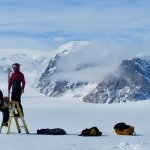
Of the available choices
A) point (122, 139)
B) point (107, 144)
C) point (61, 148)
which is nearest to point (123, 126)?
point (122, 139)

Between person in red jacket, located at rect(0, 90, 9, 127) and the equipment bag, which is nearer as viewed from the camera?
person in red jacket, located at rect(0, 90, 9, 127)

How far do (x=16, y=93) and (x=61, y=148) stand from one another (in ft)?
18.6

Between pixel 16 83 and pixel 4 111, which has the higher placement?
pixel 16 83

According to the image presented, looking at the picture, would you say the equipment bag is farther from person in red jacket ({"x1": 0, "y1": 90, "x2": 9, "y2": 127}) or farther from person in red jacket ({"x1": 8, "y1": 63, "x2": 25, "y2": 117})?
person in red jacket ({"x1": 0, "y1": 90, "x2": 9, "y2": 127})

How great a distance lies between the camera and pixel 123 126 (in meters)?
21.2

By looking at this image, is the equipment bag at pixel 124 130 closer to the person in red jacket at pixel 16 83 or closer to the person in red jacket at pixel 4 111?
the person in red jacket at pixel 16 83

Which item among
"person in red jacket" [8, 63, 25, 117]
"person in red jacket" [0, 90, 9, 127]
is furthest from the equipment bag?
"person in red jacket" [0, 90, 9, 127]

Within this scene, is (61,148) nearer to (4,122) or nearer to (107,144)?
(107,144)

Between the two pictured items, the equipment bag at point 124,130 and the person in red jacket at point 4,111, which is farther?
the equipment bag at point 124,130

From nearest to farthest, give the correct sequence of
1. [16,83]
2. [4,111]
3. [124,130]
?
1. [4,111]
2. [16,83]
3. [124,130]

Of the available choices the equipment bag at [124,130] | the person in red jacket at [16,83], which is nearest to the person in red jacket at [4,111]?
the person in red jacket at [16,83]

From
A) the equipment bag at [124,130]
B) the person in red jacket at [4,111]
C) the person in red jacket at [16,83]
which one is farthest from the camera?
the equipment bag at [124,130]

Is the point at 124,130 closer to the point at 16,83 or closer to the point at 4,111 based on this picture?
the point at 16,83

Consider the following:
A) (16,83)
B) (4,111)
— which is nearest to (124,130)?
(16,83)
